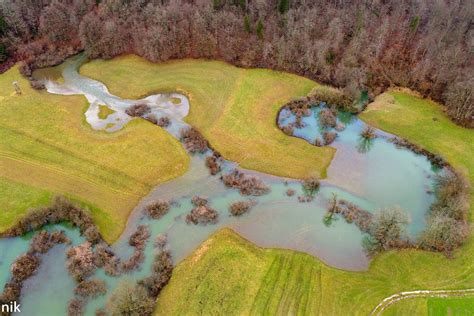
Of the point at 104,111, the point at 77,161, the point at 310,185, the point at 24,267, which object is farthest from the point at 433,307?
the point at 104,111

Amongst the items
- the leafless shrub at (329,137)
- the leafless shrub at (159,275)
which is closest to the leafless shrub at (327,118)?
the leafless shrub at (329,137)

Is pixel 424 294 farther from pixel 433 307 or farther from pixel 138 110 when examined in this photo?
pixel 138 110

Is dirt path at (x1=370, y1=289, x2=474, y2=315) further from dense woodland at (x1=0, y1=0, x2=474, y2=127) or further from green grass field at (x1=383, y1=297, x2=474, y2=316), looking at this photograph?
dense woodland at (x1=0, y1=0, x2=474, y2=127)

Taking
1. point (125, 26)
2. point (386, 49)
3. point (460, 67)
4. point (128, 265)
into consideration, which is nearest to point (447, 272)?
point (128, 265)

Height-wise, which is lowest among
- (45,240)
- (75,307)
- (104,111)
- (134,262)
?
(45,240)

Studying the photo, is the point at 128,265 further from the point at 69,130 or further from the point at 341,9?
the point at 341,9

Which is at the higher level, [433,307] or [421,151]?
[421,151]

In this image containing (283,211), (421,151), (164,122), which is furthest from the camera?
(164,122)
